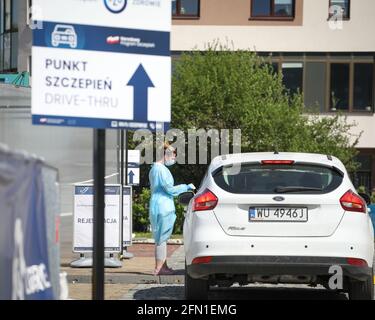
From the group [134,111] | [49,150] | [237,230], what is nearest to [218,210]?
[237,230]

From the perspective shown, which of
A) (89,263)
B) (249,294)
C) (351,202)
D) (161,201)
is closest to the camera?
(351,202)

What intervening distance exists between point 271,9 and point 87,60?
3121cm

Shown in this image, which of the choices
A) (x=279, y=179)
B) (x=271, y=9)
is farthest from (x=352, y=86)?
(x=279, y=179)

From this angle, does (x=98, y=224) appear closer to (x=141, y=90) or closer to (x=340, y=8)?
(x=141, y=90)

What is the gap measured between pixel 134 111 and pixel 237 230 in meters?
2.95

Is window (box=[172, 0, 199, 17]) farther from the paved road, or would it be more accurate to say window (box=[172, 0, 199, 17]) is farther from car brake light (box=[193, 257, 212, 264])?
car brake light (box=[193, 257, 212, 264])

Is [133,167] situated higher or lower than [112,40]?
lower

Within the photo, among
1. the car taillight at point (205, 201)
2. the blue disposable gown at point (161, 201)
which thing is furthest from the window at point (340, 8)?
the car taillight at point (205, 201)

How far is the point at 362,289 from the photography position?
8.66 meters

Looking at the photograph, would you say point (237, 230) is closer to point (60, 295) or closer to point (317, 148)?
point (60, 295)

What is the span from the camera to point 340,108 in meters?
35.9

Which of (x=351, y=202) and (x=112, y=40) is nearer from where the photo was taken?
(x=112, y=40)

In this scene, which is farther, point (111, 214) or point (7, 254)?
point (111, 214)

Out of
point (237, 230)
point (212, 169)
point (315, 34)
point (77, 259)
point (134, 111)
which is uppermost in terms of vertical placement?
point (315, 34)
